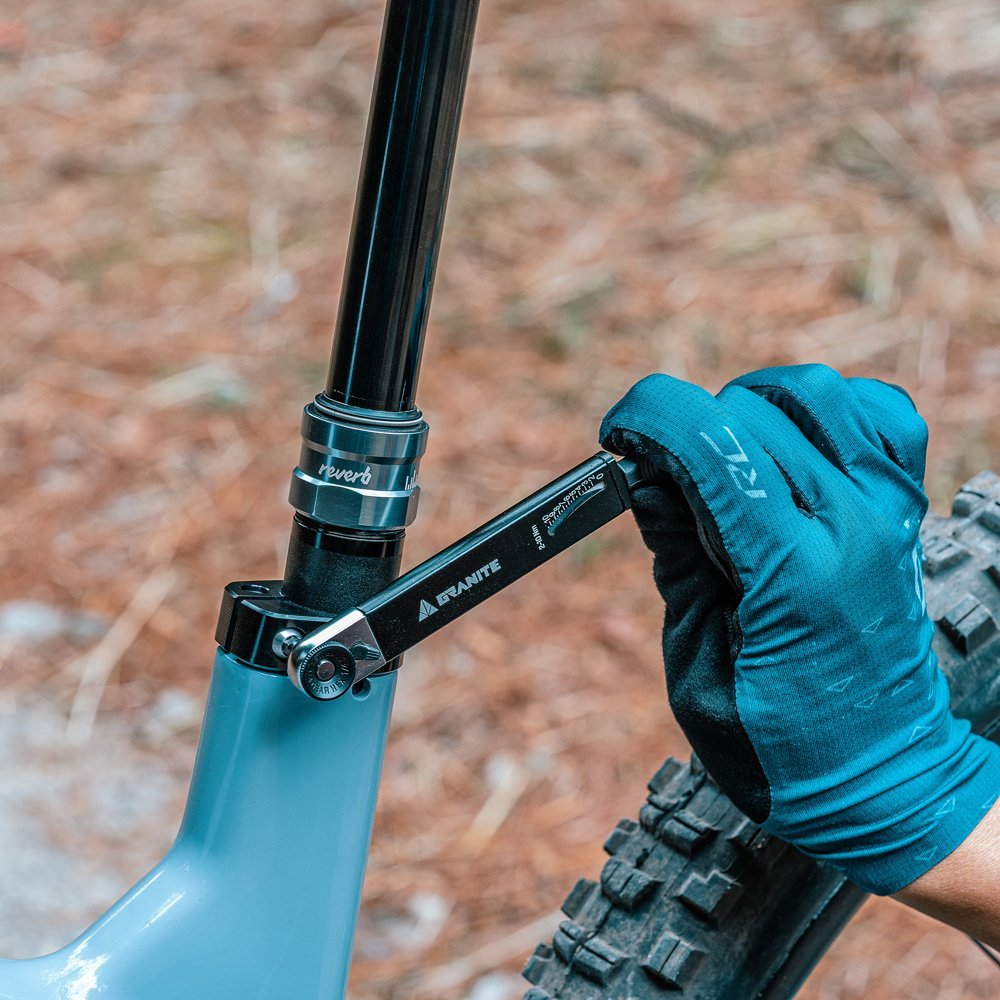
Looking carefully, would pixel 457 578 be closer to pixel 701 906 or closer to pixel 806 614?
pixel 806 614

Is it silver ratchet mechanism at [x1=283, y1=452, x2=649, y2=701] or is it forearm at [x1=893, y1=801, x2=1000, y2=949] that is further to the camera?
forearm at [x1=893, y1=801, x2=1000, y2=949]

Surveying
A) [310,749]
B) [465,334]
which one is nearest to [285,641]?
[310,749]

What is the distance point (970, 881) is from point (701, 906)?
153mm

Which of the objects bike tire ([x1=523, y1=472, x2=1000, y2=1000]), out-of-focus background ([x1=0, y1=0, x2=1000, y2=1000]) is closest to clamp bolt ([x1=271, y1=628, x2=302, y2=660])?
bike tire ([x1=523, y1=472, x2=1000, y2=1000])

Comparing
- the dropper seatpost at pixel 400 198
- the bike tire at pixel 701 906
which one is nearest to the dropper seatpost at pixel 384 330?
the dropper seatpost at pixel 400 198

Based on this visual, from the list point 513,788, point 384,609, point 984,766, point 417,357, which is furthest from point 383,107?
point 513,788

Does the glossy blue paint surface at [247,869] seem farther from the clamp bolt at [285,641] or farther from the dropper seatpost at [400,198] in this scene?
the dropper seatpost at [400,198]

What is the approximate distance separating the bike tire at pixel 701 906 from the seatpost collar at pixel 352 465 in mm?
313

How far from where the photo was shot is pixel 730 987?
2.36ft

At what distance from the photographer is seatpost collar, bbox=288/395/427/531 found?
545 millimetres

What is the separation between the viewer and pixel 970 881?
0.63m

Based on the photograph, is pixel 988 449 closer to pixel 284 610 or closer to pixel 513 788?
pixel 513 788

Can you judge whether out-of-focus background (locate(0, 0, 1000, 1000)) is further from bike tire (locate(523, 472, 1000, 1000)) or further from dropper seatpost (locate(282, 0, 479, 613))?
dropper seatpost (locate(282, 0, 479, 613))

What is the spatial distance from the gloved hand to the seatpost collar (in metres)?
0.10
